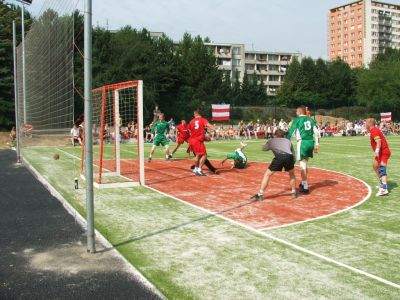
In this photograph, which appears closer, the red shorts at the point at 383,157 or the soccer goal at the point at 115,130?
the red shorts at the point at 383,157

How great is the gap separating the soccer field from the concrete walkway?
297mm

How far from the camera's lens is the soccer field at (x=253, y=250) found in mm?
4859

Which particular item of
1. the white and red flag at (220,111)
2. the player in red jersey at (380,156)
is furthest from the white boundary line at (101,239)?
the white and red flag at (220,111)

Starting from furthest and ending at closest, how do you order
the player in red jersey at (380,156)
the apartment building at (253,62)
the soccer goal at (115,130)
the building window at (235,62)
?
the building window at (235,62)
the apartment building at (253,62)
the soccer goal at (115,130)
the player in red jersey at (380,156)

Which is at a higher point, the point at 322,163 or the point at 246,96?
the point at 246,96

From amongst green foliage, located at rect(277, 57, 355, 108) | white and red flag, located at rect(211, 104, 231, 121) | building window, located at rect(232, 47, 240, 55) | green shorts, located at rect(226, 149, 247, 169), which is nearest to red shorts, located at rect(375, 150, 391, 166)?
green shorts, located at rect(226, 149, 247, 169)

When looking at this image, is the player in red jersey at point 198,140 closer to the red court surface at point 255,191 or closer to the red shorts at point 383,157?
the red court surface at point 255,191

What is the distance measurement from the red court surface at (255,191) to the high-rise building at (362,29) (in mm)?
131070

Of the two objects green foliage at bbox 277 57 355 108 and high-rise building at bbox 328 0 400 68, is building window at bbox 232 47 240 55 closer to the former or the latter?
green foliage at bbox 277 57 355 108

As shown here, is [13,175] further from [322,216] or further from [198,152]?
[322,216]

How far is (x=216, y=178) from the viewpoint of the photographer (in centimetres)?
1331

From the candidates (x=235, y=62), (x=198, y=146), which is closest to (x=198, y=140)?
(x=198, y=146)

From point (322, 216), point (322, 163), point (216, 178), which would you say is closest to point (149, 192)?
point (216, 178)

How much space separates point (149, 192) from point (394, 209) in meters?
5.28
